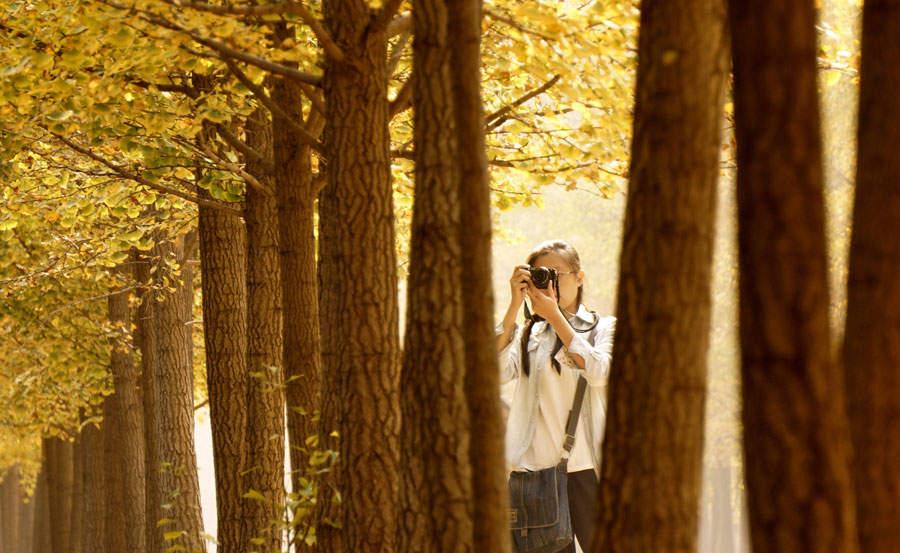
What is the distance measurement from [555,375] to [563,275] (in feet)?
1.97

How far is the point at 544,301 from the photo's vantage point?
5922 millimetres

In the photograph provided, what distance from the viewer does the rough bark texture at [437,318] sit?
3.67 meters

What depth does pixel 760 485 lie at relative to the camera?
109 inches

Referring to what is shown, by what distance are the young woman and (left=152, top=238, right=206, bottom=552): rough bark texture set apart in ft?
21.3

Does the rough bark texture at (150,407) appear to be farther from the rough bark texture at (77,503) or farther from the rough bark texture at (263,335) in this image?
the rough bark texture at (77,503)

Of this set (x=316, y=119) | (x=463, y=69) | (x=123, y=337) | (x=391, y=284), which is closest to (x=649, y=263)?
(x=463, y=69)

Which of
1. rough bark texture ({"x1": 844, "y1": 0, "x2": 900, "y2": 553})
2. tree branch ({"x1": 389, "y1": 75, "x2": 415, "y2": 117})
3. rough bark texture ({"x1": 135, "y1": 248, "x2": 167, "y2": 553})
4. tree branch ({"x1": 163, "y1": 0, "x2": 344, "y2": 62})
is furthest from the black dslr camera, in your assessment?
rough bark texture ({"x1": 135, "y1": 248, "x2": 167, "y2": 553})

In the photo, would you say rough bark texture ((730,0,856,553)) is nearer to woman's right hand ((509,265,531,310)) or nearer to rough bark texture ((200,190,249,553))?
woman's right hand ((509,265,531,310))

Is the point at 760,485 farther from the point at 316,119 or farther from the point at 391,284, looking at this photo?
the point at 316,119

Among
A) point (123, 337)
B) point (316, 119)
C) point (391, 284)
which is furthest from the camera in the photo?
point (123, 337)

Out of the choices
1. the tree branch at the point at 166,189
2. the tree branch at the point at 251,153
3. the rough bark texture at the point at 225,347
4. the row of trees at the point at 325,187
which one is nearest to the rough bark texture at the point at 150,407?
the row of trees at the point at 325,187

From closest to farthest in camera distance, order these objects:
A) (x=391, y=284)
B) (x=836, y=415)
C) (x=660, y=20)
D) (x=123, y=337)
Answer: (x=836, y=415), (x=660, y=20), (x=391, y=284), (x=123, y=337)

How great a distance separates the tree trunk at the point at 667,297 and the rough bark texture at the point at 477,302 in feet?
2.26

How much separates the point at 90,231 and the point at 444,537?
1107 centimetres
